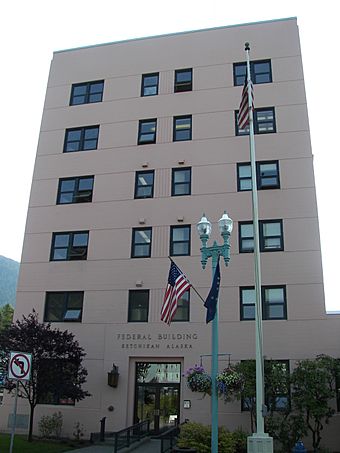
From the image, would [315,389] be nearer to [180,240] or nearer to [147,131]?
[180,240]

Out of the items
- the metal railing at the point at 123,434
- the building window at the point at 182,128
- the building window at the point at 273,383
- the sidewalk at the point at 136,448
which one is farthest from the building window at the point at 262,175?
the sidewalk at the point at 136,448

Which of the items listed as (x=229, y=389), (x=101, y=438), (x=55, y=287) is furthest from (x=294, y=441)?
(x=55, y=287)

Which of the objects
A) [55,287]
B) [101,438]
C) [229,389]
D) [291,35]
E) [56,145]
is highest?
[291,35]

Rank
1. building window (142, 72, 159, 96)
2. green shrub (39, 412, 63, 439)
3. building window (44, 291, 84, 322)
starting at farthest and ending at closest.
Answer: building window (142, 72, 159, 96) < building window (44, 291, 84, 322) < green shrub (39, 412, 63, 439)

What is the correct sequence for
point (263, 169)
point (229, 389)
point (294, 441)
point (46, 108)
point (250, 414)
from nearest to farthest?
point (229, 389)
point (294, 441)
point (250, 414)
point (263, 169)
point (46, 108)

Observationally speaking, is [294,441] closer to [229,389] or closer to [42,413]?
[229,389]

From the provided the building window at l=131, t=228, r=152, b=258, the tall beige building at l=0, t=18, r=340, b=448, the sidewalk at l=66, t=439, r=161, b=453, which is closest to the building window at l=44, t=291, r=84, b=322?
the tall beige building at l=0, t=18, r=340, b=448

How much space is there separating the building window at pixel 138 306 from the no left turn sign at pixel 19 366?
466 inches

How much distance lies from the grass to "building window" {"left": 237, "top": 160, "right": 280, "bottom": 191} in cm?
1415

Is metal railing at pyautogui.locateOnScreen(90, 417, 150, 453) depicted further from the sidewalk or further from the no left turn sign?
the no left turn sign

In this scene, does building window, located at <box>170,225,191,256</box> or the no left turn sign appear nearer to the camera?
A: the no left turn sign

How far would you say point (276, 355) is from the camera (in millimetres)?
21906

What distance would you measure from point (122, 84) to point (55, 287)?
1248 cm

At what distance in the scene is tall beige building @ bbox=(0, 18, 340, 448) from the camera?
22750 mm
